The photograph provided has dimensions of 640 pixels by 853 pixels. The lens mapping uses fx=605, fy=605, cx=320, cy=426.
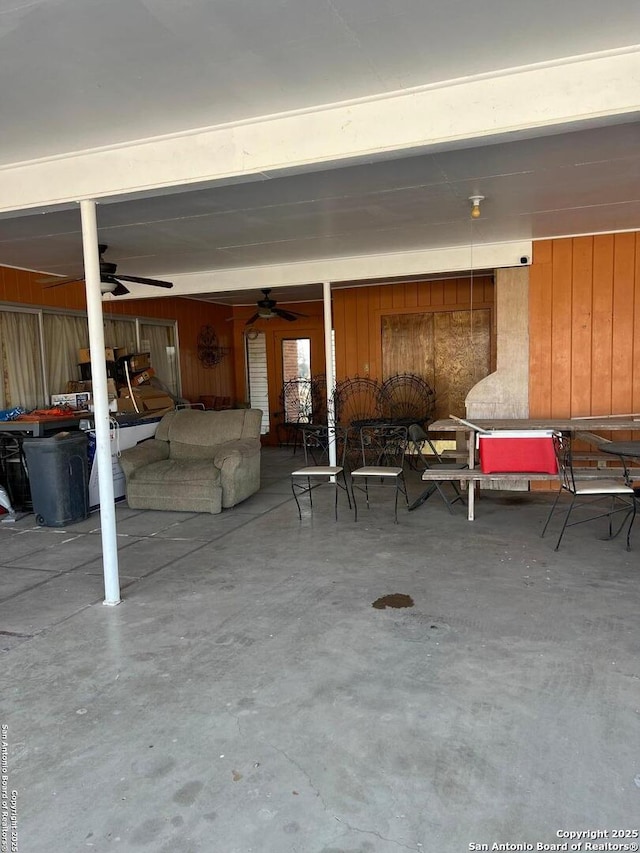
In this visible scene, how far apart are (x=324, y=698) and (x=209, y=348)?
8657 millimetres

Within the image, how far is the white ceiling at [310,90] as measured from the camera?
220 cm

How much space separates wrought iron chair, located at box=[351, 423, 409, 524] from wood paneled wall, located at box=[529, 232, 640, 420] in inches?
60.5

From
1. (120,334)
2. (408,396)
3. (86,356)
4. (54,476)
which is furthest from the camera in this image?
(408,396)

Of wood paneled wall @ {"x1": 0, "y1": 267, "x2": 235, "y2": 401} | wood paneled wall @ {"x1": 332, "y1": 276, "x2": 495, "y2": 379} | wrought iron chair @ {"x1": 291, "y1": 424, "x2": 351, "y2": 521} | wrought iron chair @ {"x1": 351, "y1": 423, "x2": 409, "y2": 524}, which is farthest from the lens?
wood paneled wall @ {"x1": 332, "y1": 276, "x2": 495, "y2": 379}

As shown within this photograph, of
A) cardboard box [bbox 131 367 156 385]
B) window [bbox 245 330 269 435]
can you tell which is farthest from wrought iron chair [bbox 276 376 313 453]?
cardboard box [bbox 131 367 156 385]

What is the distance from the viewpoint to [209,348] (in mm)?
10523

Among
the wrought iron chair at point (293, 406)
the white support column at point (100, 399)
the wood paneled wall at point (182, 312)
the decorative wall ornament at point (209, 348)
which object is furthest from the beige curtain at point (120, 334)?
the white support column at point (100, 399)

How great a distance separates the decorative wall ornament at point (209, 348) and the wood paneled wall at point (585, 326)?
588 centimetres

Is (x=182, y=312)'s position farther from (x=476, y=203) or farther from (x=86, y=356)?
(x=476, y=203)

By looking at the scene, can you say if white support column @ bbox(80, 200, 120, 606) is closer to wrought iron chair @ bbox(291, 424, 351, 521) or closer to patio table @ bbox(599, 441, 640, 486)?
wrought iron chair @ bbox(291, 424, 351, 521)

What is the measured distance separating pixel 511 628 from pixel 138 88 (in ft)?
10.2

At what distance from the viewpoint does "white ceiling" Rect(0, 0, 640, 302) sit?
2.20 m

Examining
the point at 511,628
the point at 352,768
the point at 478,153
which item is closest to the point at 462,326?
the point at 478,153

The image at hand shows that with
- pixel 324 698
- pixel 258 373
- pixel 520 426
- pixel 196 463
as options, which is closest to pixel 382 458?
pixel 520 426
